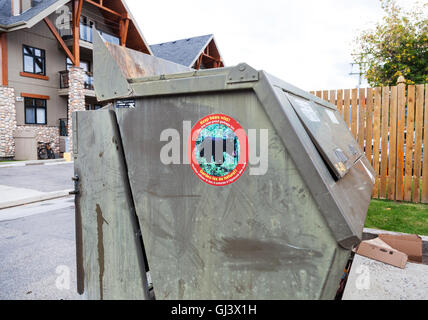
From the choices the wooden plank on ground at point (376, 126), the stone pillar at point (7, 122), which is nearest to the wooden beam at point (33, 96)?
the stone pillar at point (7, 122)

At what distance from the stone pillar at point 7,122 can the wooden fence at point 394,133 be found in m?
15.8

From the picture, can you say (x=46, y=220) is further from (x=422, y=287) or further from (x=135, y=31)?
(x=135, y=31)

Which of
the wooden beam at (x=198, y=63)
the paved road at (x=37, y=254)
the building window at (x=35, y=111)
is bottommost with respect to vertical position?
the paved road at (x=37, y=254)

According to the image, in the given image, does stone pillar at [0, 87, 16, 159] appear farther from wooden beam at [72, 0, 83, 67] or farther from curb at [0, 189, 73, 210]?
curb at [0, 189, 73, 210]

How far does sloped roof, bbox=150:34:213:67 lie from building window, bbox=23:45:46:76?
25.7ft

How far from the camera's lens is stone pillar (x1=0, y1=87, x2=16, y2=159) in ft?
49.5

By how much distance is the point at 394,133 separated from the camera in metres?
5.75

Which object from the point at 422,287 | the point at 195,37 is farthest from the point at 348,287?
the point at 195,37

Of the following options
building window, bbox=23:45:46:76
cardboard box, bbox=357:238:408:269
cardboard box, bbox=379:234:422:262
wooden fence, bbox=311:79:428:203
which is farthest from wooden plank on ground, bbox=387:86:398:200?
building window, bbox=23:45:46:76

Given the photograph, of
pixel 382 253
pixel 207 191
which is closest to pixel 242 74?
pixel 207 191

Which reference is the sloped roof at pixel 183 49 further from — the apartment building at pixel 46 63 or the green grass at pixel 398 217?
the green grass at pixel 398 217

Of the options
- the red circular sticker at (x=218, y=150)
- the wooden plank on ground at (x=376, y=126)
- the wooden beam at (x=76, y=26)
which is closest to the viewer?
the red circular sticker at (x=218, y=150)

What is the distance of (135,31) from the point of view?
19125 millimetres

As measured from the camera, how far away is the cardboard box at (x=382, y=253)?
2.99m
